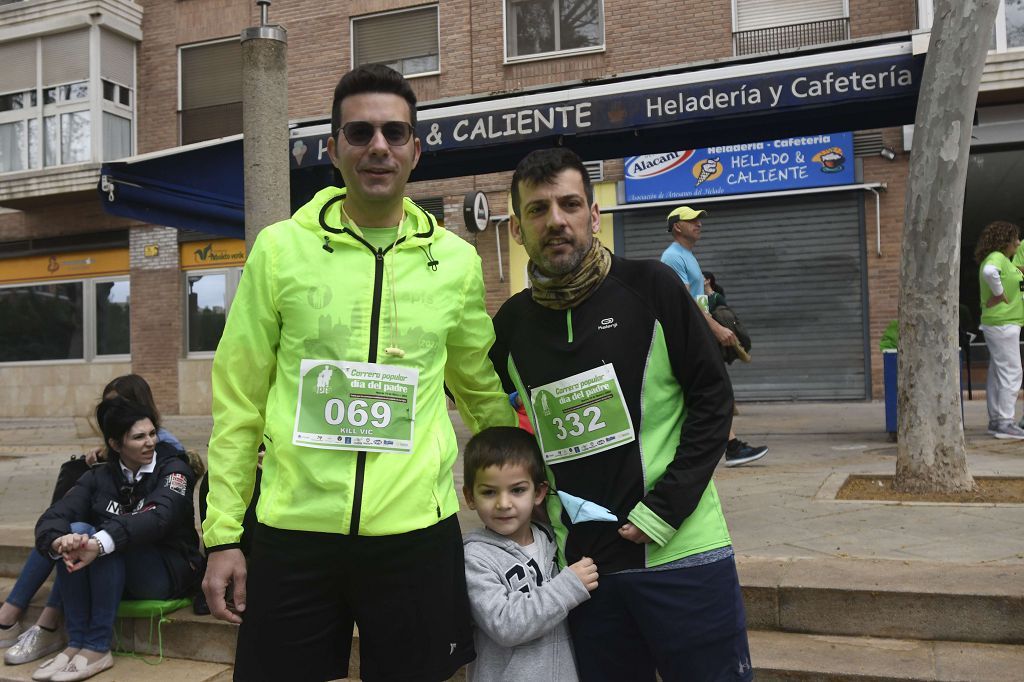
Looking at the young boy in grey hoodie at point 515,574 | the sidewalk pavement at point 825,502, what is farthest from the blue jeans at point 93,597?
the young boy in grey hoodie at point 515,574

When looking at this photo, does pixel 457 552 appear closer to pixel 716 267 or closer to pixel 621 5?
pixel 716 267

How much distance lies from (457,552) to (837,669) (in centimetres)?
185

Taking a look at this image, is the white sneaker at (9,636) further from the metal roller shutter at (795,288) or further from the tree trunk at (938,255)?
the metal roller shutter at (795,288)

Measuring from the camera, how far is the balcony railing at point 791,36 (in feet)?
45.4

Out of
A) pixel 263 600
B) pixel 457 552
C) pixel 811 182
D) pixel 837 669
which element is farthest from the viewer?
pixel 811 182

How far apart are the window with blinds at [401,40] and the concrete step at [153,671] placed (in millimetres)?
13281

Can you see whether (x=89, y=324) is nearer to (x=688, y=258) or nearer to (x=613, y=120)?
(x=613, y=120)

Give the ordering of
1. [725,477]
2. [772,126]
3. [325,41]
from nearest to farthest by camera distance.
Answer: [725,477]
[772,126]
[325,41]

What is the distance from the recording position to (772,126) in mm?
7969

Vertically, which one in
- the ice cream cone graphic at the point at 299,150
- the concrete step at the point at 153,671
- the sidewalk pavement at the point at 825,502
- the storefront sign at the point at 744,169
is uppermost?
the storefront sign at the point at 744,169

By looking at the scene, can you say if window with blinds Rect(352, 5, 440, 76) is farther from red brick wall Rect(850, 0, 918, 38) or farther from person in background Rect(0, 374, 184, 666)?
person in background Rect(0, 374, 184, 666)

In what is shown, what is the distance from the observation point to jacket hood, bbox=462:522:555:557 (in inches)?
94.7

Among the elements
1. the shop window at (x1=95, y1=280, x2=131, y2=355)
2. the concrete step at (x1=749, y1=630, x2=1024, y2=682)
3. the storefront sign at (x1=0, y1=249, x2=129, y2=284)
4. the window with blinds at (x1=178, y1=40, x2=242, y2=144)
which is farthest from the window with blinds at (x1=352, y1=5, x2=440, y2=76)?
the concrete step at (x1=749, y1=630, x2=1024, y2=682)

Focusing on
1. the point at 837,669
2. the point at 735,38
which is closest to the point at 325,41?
the point at 735,38
